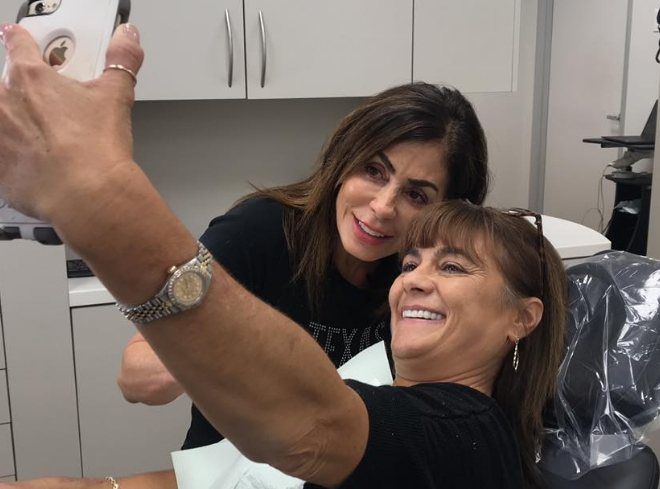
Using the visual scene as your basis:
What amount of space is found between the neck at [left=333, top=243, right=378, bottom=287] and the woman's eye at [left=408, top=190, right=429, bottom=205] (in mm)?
185

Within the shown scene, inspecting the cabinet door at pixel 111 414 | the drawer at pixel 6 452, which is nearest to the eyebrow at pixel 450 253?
the cabinet door at pixel 111 414

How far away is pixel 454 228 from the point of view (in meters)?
1.19

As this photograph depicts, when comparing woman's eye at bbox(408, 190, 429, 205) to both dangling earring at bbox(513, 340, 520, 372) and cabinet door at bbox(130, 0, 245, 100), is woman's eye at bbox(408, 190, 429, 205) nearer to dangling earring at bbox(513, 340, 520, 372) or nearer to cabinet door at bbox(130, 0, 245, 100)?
dangling earring at bbox(513, 340, 520, 372)

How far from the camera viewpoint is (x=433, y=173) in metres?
1.33

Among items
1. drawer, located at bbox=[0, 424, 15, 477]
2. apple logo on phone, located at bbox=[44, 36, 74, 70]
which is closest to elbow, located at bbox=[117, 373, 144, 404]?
apple logo on phone, located at bbox=[44, 36, 74, 70]

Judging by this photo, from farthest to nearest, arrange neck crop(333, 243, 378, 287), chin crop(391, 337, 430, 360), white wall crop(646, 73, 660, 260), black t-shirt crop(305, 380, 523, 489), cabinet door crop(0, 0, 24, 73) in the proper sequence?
white wall crop(646, 73, 660, 260) → cabinet door crop(0, 0, 24, 73) → neck crop(333, 243, 378, 287) → chin crop(391, 337, 430, 360) → black t-shirt crop(305, 380, 523, 489)

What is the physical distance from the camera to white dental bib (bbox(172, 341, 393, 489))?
1.22 m

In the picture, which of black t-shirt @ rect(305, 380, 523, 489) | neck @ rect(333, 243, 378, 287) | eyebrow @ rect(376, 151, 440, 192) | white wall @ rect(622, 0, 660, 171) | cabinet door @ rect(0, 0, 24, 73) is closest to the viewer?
black t-shirt @ rect(305, 380, 523, 489)

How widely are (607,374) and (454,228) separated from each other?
1.06 feet

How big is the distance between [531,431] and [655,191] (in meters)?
1.50

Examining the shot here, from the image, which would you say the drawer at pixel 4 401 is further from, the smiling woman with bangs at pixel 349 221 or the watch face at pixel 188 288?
the watch face at pixel 188 288

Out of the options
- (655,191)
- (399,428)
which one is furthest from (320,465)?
(655,191)

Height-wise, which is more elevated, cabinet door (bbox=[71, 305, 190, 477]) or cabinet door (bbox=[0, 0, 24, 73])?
cabinet door (bbox=[0, 0, 24, 73])

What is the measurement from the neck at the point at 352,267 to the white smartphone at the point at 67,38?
0.86m
